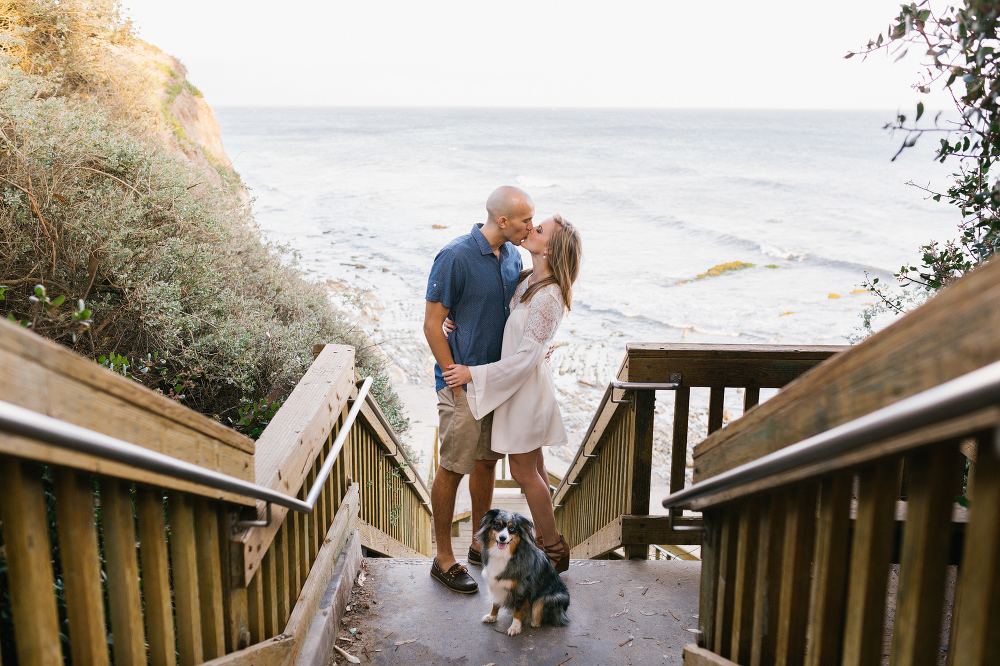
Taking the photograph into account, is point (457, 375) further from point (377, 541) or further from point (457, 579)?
point (377, 541)

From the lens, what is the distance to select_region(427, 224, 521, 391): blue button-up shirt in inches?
138

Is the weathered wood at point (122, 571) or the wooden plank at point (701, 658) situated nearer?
the weathered wood at point (122, 571)

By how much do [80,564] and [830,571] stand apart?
1.68 m

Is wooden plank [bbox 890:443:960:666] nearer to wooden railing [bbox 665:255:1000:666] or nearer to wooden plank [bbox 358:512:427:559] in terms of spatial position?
wooden railing [bbox 665:255:1000:666]

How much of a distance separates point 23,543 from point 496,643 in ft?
7.43

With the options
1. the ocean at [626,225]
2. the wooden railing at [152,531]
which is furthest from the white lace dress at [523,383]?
the ocean at [626,225]

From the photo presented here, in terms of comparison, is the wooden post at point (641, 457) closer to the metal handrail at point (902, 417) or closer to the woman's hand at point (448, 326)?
the woman's hand at point (448, 326)

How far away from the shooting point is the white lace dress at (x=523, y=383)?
3.41 m

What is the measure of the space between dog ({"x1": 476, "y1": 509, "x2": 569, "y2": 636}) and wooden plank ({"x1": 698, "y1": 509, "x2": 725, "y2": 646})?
0.94 m

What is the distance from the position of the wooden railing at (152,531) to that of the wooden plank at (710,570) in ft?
4.83

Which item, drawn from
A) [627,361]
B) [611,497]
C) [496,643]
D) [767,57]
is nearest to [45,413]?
[496,643]

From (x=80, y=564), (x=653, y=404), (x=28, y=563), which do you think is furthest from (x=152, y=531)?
(x=653, y=404)

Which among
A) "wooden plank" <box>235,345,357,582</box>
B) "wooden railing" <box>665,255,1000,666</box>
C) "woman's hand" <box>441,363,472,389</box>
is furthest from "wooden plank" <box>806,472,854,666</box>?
"woman's hand" <box>441,363,472,389</box>

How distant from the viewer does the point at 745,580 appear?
2.02 meters
